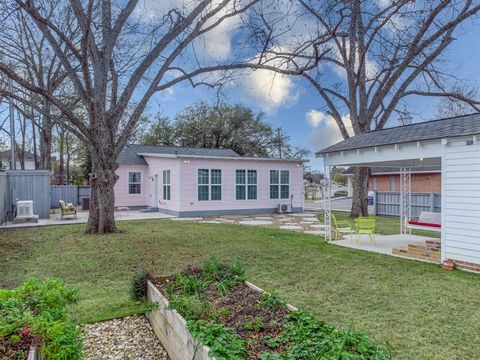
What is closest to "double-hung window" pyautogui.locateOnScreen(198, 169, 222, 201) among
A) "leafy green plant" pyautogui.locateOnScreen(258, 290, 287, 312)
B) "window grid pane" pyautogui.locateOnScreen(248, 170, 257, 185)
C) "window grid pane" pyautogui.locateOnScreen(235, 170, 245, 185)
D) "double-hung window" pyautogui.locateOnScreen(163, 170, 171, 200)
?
"window grid pane" pyautogui.locateOnScreen(235, 170, 245, 185)

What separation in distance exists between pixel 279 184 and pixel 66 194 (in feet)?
42.8

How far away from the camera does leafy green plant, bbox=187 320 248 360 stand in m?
2.21

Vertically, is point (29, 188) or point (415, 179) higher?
point (415, 179)

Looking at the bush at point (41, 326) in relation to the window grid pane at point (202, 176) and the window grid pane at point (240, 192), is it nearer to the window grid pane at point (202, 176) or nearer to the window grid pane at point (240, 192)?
the window grid pane at point (202, 176)

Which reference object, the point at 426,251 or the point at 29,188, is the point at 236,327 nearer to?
the point at 426,251

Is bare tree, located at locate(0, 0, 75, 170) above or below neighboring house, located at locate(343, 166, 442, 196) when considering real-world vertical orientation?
above

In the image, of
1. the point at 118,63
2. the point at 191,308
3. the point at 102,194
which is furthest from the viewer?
the point at 118,63

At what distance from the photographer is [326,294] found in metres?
4.81

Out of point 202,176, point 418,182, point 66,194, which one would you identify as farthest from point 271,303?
point 418,182

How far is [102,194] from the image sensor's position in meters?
10.1

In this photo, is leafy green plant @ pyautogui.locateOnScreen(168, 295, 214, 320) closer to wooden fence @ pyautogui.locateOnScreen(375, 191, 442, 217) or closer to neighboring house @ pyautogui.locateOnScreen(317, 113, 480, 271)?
neighboring house @ pyautogui.locateOnScreen(317, 113, 480, 271)

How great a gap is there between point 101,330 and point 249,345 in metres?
2.11

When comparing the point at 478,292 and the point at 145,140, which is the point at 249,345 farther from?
the point at 145,140

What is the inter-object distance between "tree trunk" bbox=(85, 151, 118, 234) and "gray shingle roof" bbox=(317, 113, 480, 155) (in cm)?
612
